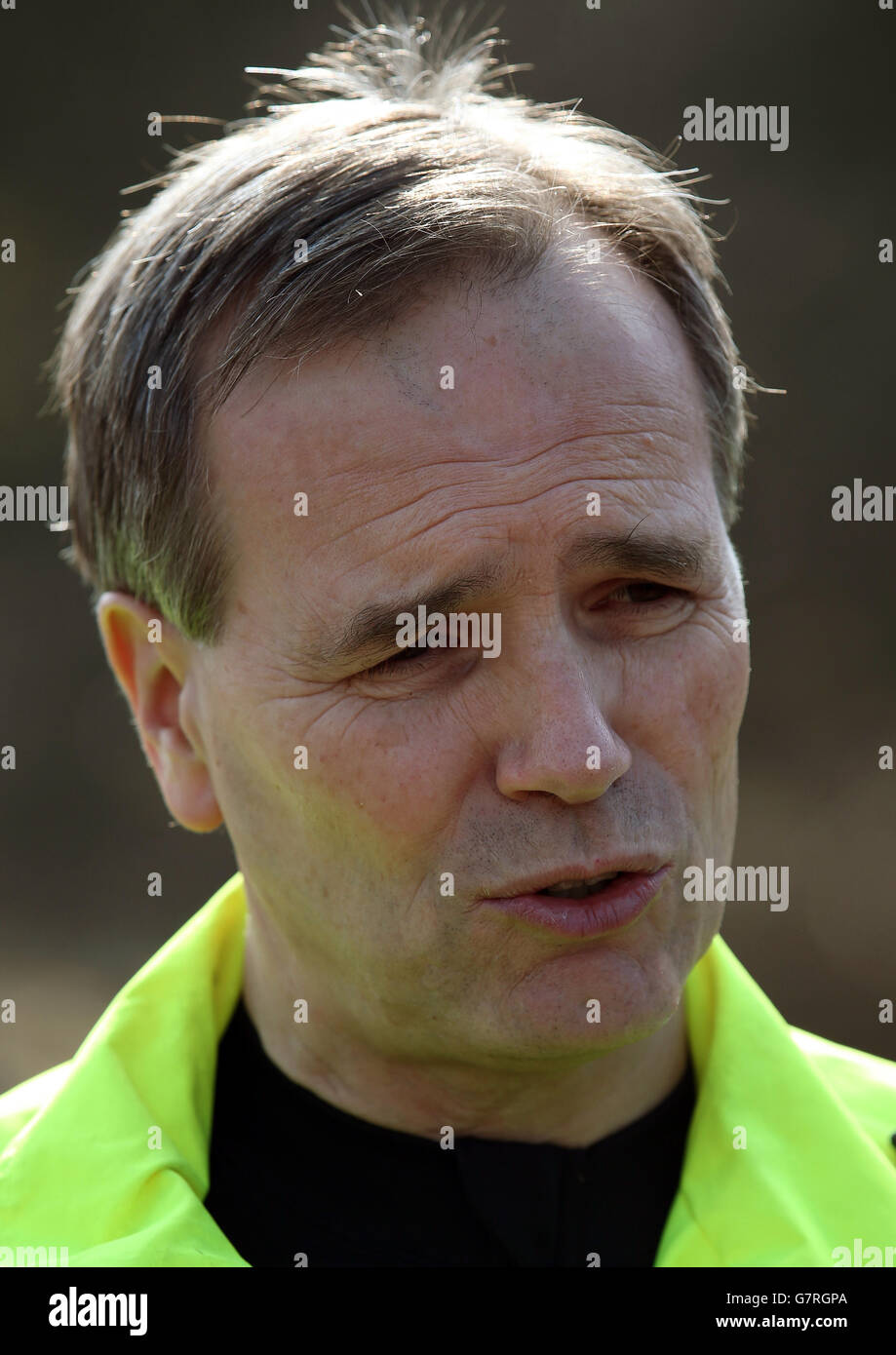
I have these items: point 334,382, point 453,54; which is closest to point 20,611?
point 453,54

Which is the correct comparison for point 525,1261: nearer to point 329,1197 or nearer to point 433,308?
point 329,1197

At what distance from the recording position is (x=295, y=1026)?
2145 millimetres

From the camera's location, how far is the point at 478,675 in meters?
1.82

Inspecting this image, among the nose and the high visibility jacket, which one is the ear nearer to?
the high visibility jacket

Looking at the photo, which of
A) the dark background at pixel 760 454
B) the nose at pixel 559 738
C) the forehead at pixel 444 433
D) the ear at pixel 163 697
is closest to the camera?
the nose at pixel 559 738

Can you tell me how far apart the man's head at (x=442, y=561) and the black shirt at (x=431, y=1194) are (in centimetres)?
19

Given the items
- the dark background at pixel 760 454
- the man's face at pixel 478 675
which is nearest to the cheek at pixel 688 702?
the man's face at pixel 478 675

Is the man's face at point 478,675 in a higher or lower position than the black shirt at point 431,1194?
higher

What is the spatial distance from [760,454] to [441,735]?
4.40m

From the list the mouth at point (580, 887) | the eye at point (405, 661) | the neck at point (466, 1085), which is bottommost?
the neck at point (466, 1085)

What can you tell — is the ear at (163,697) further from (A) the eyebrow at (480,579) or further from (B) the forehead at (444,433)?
(A) the eyebrow at (480,579)

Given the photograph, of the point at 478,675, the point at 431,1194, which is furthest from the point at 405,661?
the point at 431,1194

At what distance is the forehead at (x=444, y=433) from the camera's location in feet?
6.06

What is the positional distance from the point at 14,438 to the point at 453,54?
4293 millimetres
